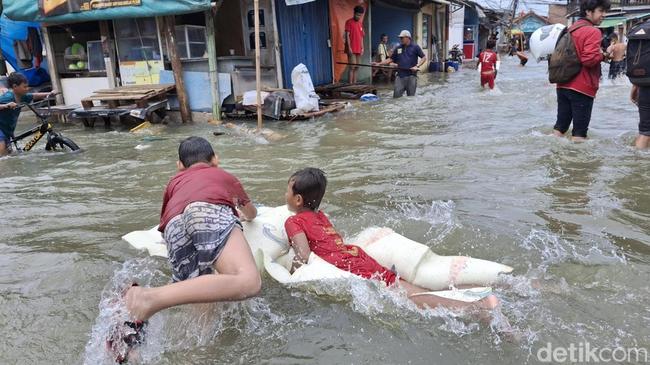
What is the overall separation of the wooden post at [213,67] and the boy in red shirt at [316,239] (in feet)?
23.0

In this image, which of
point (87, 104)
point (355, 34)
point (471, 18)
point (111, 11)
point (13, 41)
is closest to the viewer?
point (111, 11)

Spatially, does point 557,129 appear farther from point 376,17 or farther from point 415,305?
point 376,17

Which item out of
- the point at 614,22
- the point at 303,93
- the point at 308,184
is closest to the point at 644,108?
the point at 308,184

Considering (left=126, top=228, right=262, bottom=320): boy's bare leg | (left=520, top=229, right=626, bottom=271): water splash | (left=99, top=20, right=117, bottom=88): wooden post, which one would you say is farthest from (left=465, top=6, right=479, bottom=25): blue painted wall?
(left=126, top=228, right=262, bottom=320): boy's bare leg

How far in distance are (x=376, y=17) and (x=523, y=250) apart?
53.4 ft

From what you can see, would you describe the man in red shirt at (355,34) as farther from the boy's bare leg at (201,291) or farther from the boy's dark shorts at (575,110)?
the boy's bare leg at (201,291)

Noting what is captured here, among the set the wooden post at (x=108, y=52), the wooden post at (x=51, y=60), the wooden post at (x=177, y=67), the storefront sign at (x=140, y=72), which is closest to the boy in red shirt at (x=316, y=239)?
the wooden post at (x=177, y=67)

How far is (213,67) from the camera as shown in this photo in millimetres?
9641

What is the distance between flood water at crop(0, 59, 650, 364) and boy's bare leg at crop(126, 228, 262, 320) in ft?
1.52

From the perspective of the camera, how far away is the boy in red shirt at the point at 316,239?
3045mm

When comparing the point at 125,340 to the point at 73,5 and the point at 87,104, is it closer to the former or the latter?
the point at 87,104

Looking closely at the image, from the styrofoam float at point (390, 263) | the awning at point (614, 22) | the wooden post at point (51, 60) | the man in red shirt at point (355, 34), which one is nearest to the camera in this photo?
the styrofoam float at point (390, 263)

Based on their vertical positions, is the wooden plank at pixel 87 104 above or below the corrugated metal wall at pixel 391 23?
below

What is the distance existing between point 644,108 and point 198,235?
17.1ft
